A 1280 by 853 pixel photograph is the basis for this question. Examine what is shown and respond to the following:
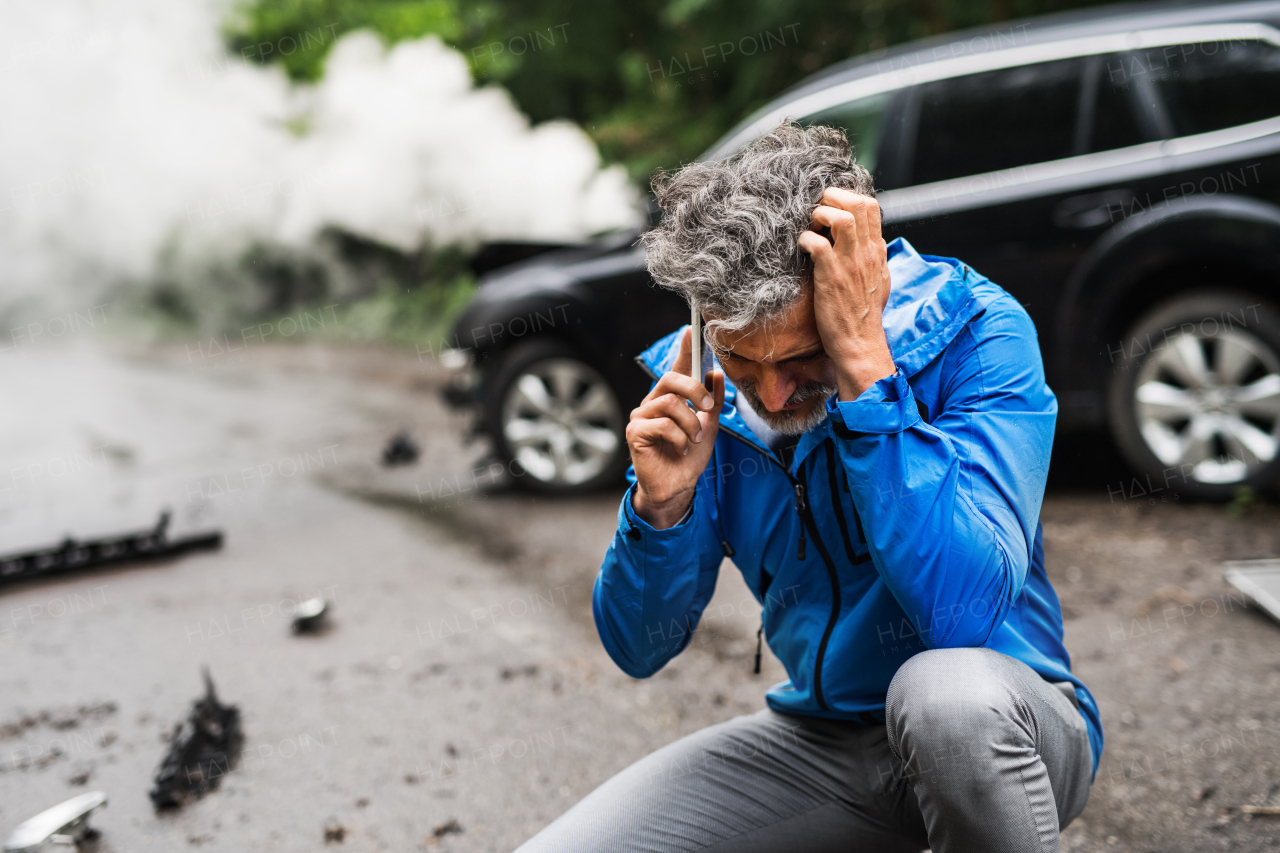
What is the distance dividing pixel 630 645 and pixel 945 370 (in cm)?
79

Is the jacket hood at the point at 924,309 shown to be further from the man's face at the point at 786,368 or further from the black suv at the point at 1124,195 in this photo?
the black suv at the point at 1124,195

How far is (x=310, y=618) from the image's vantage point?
4133mm

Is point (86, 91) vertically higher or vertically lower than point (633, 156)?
higher

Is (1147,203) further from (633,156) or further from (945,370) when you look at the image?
(633,156)

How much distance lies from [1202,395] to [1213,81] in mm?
1365

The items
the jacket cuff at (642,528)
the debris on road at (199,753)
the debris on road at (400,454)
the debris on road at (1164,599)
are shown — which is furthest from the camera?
the debris on road at (400,454)

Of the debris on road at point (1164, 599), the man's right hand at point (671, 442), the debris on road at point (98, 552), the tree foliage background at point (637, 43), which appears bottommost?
the debris on road at point (1164, 599)

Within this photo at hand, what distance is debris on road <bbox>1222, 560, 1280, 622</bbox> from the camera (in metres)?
3.37

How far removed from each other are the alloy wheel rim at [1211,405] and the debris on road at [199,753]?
392 cm

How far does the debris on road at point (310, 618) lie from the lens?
413cm

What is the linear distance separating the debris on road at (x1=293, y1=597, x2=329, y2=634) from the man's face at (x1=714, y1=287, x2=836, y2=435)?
2978 millimetres

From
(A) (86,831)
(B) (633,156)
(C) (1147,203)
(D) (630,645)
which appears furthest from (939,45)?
(B) (633,156)

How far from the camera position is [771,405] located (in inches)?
68.1

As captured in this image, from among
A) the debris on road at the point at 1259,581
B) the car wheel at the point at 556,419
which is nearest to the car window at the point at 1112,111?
the debris on road at the point at 1259,581
